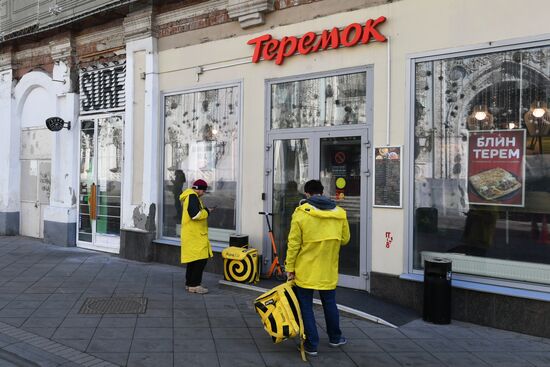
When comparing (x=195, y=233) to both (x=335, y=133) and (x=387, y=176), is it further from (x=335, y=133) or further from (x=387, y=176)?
(x=387, y=176)

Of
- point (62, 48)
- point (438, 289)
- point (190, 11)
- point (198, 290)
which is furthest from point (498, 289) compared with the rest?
point (62, 48)

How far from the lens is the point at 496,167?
21.3ft

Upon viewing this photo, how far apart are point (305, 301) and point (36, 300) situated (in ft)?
13.3

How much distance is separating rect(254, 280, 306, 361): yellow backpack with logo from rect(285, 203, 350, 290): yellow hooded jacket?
0.20 metres

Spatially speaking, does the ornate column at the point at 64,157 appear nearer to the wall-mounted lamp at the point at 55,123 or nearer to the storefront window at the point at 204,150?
the wall-mounted lamp at the point at 55,123

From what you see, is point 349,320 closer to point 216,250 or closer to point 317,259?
point 317,259

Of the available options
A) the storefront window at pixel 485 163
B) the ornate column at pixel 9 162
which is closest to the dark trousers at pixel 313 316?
the storefront window at pixel 485 163

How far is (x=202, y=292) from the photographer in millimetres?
7652

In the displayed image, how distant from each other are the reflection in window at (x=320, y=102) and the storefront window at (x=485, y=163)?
3.14 ft

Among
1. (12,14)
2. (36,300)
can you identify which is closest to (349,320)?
(36,300)

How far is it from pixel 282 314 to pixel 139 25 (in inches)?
300

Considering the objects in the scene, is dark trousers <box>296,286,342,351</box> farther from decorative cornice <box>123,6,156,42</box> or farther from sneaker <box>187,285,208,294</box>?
decorative cornice <box>123,6,156,42</box>

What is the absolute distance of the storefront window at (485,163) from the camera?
620cm

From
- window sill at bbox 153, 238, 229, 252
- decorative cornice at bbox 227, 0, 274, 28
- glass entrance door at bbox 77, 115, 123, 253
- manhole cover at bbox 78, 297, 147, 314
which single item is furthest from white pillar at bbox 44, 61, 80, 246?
manhole cover at bbox 78, 297, 147, 314
